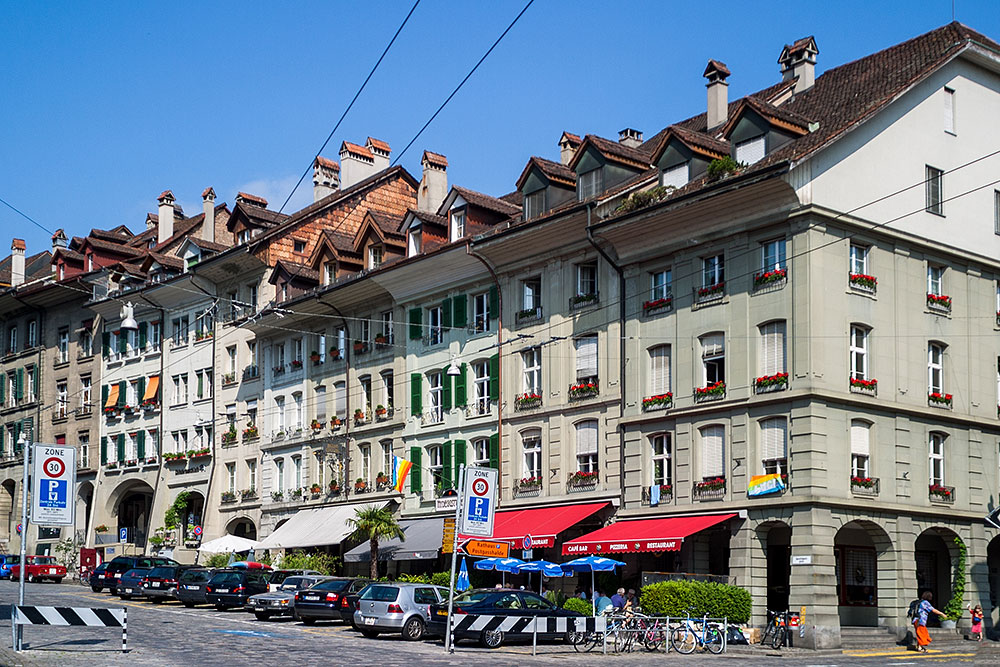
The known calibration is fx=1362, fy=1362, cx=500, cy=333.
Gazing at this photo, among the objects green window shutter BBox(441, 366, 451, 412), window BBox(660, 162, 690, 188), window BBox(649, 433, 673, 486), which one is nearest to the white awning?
green window shutter BBox(441, 366, 451, 412)

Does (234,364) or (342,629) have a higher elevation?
(234,364)

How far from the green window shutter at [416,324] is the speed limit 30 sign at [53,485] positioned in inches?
1119

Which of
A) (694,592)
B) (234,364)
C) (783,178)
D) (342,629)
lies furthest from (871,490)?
(234,364)

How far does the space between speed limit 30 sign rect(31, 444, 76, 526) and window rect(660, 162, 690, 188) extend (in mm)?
23581

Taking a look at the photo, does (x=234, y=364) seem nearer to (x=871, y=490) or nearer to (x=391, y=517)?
(x=391, y=517)

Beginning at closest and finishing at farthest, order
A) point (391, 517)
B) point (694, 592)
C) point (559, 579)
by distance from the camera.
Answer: point (694, 592) < point (559, 579) < point (391, 517)

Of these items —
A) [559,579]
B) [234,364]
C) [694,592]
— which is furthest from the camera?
[234,364]

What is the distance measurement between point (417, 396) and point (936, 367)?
2002 cm

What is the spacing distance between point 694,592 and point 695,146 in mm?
14089

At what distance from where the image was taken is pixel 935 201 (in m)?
42.7

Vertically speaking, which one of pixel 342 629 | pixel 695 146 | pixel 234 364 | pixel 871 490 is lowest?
pixel 342 629

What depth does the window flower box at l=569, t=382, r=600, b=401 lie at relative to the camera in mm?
45188

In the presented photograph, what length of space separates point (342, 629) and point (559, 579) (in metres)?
9.50

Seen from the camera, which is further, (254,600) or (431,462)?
(431,462)
